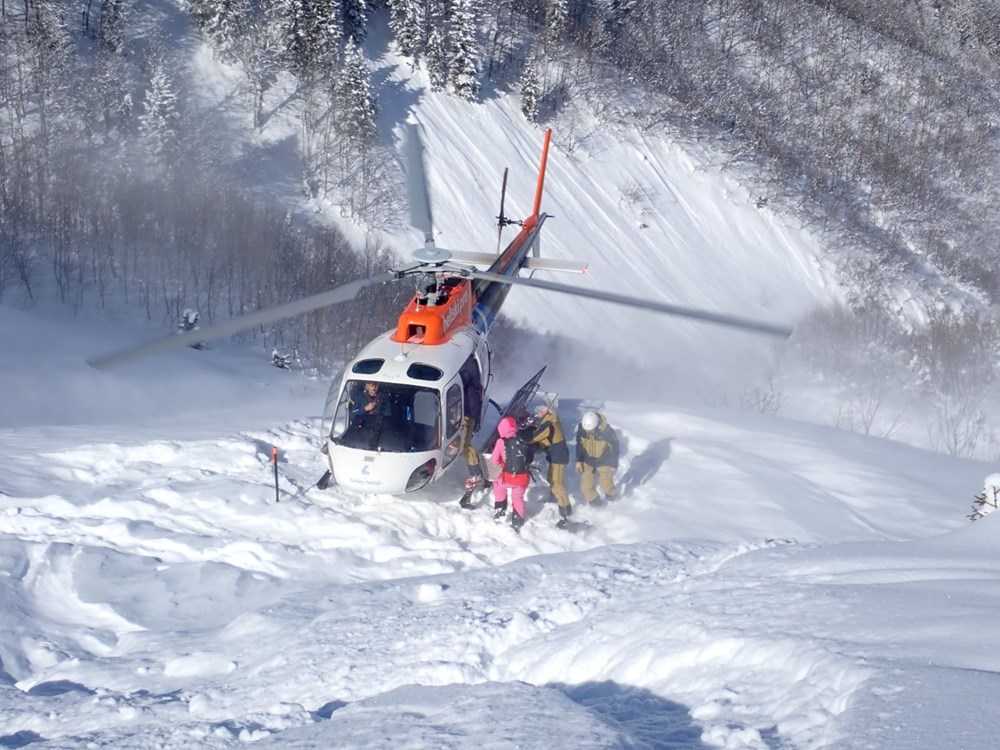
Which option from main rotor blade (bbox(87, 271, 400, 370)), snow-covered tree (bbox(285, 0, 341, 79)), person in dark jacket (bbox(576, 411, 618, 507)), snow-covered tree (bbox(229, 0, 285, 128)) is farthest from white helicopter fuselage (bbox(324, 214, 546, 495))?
snow-covered tree (bbox(285, 0, 341, 79))

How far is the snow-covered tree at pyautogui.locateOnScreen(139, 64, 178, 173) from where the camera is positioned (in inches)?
1022

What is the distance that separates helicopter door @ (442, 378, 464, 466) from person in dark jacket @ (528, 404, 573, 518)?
84 centimetres

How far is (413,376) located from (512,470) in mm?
1505

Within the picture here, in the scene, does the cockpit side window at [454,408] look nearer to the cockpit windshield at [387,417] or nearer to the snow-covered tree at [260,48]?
the cockpit windshield at [387,417]

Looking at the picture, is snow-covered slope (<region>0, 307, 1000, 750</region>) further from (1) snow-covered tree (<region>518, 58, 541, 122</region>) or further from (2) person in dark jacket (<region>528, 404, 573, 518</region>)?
(1) snow-covered tree (<region>518, 58, 541, 122</region>)

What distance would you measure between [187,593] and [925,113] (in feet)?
159

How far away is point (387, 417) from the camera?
8969 mm

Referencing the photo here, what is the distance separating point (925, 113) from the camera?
147 feet

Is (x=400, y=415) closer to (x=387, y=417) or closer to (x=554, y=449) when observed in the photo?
(x=387, y=417)

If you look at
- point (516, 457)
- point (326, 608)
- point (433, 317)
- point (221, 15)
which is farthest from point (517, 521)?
point (221, 15)

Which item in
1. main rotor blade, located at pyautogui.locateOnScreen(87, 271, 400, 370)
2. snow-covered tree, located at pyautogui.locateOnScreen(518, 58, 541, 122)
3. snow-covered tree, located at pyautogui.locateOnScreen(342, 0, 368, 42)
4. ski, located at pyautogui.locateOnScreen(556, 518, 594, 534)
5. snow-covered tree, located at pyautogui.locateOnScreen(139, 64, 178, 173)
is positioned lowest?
ski, located at pyautogui.locateOnScreen(556, 518, 594, 534)

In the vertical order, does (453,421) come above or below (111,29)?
below

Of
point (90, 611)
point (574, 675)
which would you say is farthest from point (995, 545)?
point (90, 611)

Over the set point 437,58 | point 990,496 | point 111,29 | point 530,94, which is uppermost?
point 437,58
